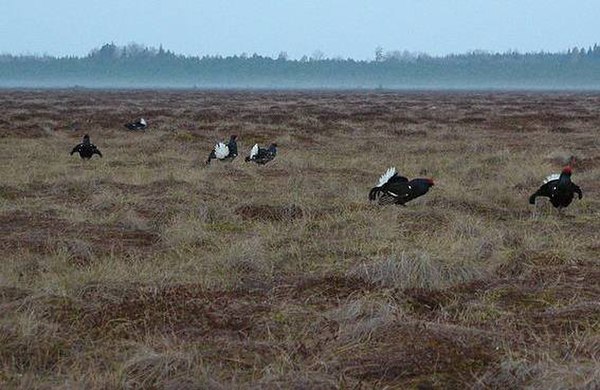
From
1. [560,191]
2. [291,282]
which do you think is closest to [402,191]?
[560,191]

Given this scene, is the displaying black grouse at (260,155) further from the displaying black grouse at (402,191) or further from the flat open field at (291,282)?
the displaying black grouse at (402,191)

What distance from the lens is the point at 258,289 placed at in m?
6.29

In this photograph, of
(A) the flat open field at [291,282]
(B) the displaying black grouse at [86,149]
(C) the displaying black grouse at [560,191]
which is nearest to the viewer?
(A) the flat open field at [291,282]

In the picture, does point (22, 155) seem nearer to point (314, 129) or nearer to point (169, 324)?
point (314, 129)

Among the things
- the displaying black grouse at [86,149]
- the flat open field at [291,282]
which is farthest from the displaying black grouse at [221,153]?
the displaying black grouse at [86,149]

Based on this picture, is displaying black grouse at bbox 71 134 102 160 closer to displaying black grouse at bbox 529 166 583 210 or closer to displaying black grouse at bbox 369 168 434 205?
displaying black grouse at bbox 369 168 434 205

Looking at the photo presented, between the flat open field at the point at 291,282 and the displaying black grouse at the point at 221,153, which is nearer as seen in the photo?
the flat open field at the point at 291,282

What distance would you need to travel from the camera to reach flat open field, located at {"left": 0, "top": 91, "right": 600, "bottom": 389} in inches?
177

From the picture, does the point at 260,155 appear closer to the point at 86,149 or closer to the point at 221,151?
the point at 221,151

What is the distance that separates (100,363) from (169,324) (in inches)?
29.6

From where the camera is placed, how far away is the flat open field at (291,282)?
4.49 m

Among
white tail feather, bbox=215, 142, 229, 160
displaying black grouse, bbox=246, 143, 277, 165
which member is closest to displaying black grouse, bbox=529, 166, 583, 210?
displaying black grouse, bbox=246, 143, 277, 165

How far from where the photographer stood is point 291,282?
6.47 metres

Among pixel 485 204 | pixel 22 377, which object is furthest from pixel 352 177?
pixel 22 377
